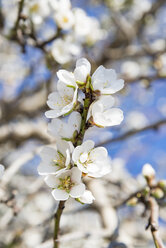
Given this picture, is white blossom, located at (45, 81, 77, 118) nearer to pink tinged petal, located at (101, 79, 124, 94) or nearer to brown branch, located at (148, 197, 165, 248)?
pink tinged petal, located at (101, 79, 124, 94)

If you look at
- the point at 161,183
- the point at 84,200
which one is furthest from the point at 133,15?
the point at 84,200

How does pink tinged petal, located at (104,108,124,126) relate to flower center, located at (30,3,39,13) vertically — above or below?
below

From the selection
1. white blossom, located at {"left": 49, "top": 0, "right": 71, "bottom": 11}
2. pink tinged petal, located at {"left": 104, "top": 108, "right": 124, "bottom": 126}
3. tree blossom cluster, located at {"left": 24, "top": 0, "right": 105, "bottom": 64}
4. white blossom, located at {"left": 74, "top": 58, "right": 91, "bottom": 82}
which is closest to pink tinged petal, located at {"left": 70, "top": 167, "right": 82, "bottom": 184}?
pink tinged petal, located at {"left": 104, "top": 108, "right": 124, "bottom": 126}

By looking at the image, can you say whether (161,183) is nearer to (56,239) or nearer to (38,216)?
(56,239)

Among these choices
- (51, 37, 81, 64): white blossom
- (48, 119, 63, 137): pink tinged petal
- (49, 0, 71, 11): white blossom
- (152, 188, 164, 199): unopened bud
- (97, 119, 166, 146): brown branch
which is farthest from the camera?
(97, 119, 166, 146): brown branch

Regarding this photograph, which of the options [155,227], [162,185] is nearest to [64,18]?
[162,185]

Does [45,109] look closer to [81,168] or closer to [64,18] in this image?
[64,18]

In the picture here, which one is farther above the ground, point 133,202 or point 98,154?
point 98,154
